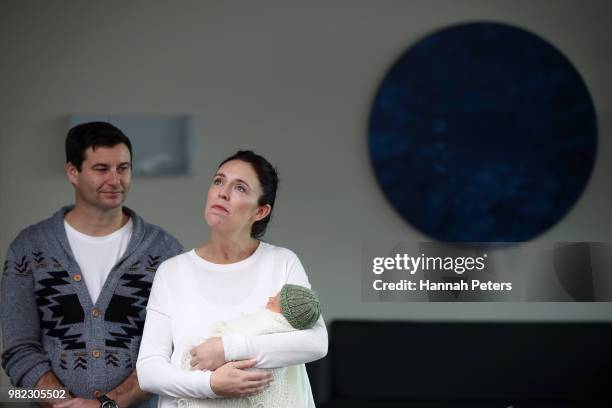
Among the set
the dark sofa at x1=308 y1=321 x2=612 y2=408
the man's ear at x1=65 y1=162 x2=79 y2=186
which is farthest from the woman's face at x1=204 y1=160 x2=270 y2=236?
the dark sofa at x1=308 y1=321 x2=612 y2=408

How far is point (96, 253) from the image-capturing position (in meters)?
1.94

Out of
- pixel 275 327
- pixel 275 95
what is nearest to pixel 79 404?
pixel 275 327

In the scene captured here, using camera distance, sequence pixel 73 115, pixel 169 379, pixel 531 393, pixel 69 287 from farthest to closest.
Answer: pixel 531 393, pixel 73 115, pixel 69 287, pixel 169 379

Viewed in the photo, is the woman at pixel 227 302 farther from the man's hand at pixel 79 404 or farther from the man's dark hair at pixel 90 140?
the man's dark hair at pixel 90 140

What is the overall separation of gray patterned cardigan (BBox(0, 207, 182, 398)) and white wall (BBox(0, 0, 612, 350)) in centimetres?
52

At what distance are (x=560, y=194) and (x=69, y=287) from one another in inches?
64.5

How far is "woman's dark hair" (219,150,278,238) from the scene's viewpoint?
5.83ft

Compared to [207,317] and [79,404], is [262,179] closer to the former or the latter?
[207,317]

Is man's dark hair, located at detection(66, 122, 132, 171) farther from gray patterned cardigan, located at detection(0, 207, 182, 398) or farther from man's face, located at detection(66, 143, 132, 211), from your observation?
gray patterned cardigan, located at detection(0, 207, 182, 398)

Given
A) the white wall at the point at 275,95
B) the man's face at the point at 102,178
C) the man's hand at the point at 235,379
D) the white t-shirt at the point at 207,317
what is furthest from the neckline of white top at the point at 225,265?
the white wall at the point at 275,95

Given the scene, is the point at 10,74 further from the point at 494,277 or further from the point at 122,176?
the point at 494,277

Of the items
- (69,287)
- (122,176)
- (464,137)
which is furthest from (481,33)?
(69,287)

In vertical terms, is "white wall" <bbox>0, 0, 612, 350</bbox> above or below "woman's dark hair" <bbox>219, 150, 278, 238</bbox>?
above

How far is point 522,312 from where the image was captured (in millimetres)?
2748
